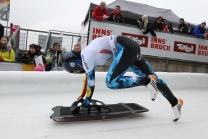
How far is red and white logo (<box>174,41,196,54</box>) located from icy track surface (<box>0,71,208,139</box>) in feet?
7.73

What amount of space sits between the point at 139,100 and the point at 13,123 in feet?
6.61

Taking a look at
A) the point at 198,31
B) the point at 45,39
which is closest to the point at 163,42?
the point at 198,31

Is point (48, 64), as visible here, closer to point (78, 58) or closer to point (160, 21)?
point (78, 58)

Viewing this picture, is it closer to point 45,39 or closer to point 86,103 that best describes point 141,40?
point 45,39

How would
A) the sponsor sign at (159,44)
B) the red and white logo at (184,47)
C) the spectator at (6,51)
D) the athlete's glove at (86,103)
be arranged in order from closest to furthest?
1. the athlete's glove at (86,103)
2. the spectator at (6,51)
3. the sponsor sign at (159,44)
4. the red and white logo at (184,47)

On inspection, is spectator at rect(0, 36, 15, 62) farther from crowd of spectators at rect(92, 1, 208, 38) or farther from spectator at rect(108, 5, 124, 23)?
spectator at rect(108, 5, 124, 23)

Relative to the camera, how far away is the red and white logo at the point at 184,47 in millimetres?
6598

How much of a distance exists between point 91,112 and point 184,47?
525 cm

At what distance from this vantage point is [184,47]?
6668 mm

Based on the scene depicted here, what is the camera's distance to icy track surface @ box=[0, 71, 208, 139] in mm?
1930

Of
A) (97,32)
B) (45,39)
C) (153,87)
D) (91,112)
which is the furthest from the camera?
(45,39)

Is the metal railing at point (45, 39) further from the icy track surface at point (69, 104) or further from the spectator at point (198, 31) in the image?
the spectator at point (198, 31)

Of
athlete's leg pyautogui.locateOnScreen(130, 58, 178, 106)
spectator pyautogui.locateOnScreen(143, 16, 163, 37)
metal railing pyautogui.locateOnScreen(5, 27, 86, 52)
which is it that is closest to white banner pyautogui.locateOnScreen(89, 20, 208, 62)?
spectator pyautogui.locateOnScreen(143, 16, 163, 37)

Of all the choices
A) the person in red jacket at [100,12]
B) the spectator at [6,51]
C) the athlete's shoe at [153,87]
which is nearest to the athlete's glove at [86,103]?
the athlete's shoe at [153,87]
